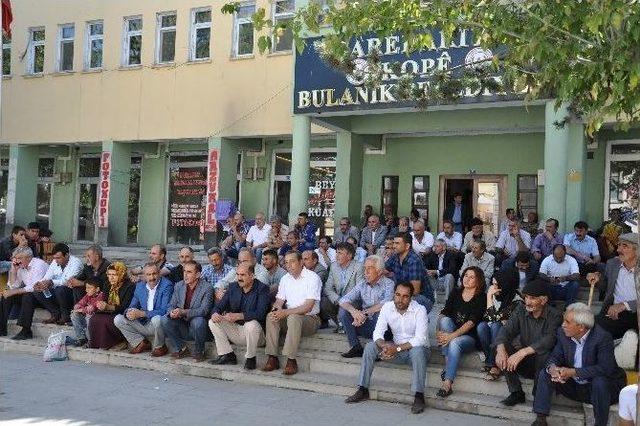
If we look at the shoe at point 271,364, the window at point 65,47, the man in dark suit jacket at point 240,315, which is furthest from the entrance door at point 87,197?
the shoe at point 271,364

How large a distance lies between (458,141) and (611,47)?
10.9 m

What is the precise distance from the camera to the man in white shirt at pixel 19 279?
10.9 meters

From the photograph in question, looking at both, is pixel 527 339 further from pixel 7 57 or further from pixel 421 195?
pixel 7 57

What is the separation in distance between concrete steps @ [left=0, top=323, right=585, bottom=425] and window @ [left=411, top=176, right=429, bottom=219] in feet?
26.3

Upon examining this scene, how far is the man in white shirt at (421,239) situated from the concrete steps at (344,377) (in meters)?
3.70

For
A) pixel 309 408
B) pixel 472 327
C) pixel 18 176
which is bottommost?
pixel 309 408

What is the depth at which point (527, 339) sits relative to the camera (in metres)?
7.17

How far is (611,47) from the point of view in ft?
17.5

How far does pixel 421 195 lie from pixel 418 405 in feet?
32.3

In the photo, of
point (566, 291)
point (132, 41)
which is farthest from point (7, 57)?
point (566, 291)

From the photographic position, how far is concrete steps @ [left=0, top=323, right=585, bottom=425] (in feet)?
23.3

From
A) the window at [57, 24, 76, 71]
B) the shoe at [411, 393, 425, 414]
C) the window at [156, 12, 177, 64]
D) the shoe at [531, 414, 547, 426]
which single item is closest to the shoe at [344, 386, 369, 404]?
the shoe at [411, 393, 425, 414]

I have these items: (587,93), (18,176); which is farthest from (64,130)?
Result: (587,93)

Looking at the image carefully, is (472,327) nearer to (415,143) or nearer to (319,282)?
(319,282)
